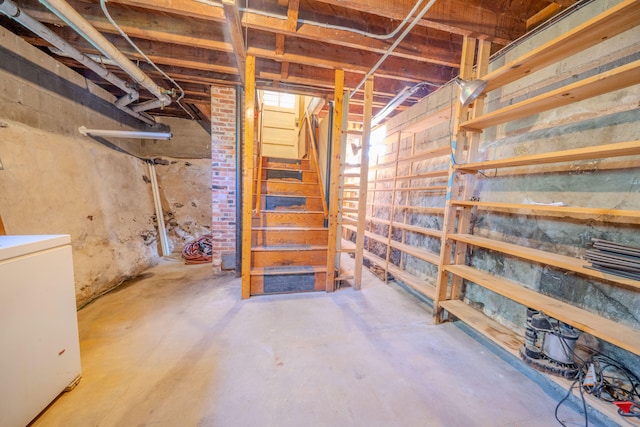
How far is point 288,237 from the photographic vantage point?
3076 mm

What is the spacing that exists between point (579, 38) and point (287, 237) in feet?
9.69

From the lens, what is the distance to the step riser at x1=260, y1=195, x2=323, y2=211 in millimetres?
3305

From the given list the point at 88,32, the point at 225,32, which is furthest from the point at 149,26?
the point at 225,32

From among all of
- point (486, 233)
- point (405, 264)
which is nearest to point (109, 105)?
point (405, 264)

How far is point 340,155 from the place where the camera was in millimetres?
2920

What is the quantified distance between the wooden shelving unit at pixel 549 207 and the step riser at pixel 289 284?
1.36 metres

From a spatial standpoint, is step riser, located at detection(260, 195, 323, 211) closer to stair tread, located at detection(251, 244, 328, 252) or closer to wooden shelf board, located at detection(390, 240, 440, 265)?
stair tread, located at detection(251, 244, 328, 252)

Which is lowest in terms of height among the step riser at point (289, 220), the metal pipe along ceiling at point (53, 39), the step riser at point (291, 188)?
the step riser at point (289, 220)

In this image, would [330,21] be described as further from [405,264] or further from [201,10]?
[405,264]

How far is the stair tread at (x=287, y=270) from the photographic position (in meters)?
2.74

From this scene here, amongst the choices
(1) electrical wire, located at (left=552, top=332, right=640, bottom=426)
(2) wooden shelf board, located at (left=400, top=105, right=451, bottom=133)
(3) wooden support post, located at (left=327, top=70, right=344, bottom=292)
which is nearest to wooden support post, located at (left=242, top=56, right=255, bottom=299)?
(3) wooden support post, located at (left=327, top=70, right=344, bottom=292)

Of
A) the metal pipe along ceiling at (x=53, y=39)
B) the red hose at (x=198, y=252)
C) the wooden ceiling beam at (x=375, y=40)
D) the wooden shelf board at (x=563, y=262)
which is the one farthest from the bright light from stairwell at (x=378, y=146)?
the metal pipe along ceiling at (x=53, y=39)

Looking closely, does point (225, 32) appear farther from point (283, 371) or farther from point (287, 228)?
point (283, 371)

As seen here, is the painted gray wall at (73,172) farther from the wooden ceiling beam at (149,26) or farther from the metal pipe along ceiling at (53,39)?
the wooden ceiling beam at (149,26)
